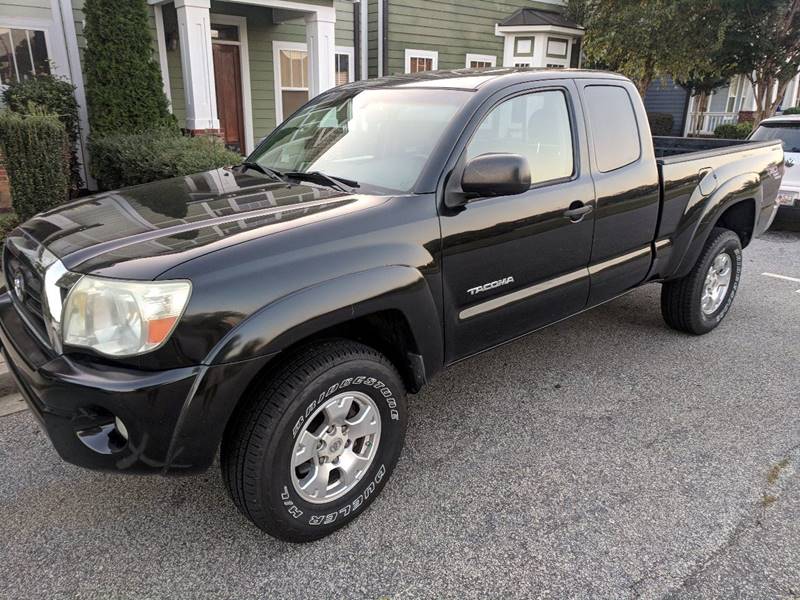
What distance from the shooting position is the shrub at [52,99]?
25.7 ft

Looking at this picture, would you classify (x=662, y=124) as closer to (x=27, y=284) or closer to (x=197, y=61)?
(x=197, y=61)

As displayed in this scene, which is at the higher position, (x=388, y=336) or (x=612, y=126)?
(x=612, y=126)

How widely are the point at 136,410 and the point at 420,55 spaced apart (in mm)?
12626

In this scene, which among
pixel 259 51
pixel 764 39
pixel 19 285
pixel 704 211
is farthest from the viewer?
pixel 764 39

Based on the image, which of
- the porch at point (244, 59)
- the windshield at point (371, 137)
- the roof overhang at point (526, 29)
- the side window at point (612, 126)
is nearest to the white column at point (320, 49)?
the porch at point (244, 59)

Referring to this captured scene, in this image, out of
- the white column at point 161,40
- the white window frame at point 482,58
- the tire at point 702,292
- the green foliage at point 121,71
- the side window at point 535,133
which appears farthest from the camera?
the white window frame at point 482,58

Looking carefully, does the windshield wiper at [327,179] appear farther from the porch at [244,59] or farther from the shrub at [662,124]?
the shrub at [662,124]

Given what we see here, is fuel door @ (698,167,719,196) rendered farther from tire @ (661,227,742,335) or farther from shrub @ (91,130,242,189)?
shrub @ (91,130,242,189)

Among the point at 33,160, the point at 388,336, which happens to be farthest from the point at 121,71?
the point at 388,336

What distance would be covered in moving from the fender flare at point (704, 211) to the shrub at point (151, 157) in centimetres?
477

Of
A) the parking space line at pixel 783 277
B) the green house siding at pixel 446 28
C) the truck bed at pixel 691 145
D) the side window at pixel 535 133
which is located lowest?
the parking space line at pixel 783 277

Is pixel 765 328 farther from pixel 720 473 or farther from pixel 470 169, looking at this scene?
pixel 470 169

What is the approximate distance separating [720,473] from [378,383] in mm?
1765

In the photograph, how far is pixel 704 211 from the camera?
164 inches
